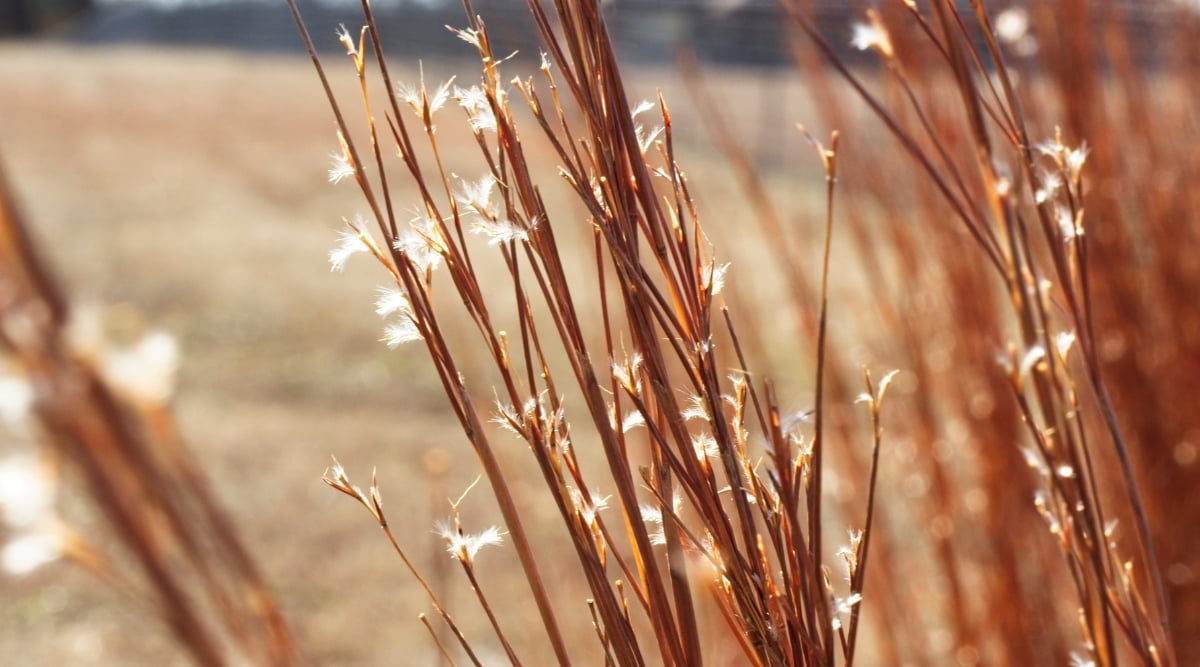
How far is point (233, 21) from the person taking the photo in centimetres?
1423

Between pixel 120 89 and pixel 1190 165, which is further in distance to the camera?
pixel 120 89

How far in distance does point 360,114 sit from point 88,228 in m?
1.77

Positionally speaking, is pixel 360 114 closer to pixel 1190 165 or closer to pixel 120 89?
pixel 120 89

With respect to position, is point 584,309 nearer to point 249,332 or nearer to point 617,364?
point 249,332

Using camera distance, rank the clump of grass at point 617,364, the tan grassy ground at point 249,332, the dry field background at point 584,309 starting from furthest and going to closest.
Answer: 1. the tan grassy ground at point 249,332
2. the dry field background at point 584,309
3. the clump of grass at point 617,364

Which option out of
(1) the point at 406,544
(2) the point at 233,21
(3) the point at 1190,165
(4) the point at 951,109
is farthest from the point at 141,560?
(2) the point at 233,21

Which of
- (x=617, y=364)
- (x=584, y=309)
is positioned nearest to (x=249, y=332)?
(x=584, y=309)

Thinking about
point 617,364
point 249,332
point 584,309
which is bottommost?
point 617,364

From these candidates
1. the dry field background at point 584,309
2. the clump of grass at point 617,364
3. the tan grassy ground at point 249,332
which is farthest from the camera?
the tan grassy ground at point 249,332

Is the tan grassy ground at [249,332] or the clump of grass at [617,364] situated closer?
the clump of grass at [617,364]

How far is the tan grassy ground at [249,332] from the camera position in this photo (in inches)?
105

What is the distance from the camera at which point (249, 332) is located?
4344mm

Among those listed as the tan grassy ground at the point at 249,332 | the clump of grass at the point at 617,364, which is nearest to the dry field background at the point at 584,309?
the tan grassy ground at the point at 249,332

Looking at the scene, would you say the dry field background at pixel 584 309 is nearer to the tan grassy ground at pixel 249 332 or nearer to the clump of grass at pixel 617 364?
the tan grassy ground at pixel 249 332
